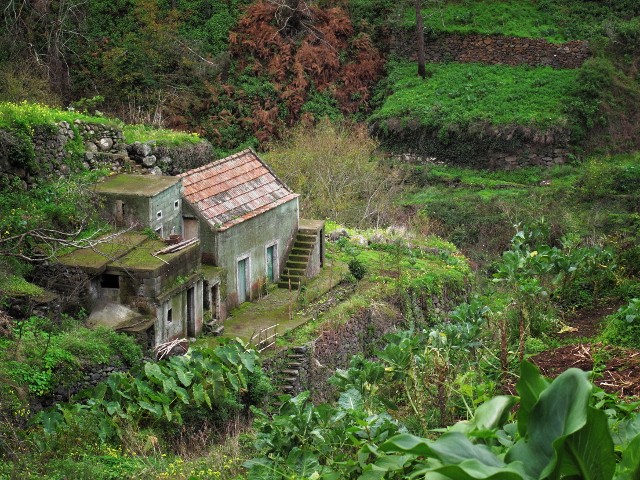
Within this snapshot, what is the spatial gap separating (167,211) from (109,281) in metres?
2.87

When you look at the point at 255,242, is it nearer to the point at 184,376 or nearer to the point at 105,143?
the point at 105,143

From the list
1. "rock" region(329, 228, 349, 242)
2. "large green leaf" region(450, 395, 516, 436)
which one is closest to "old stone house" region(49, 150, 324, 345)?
"rock" region(329, 228, 349, 242)

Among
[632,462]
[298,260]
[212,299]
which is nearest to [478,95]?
[298,260]

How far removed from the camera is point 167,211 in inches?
779

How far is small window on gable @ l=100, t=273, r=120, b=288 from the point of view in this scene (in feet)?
56.5

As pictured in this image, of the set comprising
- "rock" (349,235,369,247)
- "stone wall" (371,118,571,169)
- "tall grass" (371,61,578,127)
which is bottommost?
"stone wall" (371,118,571,169)

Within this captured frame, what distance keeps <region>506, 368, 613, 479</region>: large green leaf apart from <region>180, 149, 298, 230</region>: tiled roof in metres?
15.6

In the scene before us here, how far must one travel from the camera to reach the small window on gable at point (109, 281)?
17.2 meters

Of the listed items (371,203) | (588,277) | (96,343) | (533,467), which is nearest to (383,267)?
(371,203)

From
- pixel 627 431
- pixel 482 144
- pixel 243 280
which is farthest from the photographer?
pixel 482 144

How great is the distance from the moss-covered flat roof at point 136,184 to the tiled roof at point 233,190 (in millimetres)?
658

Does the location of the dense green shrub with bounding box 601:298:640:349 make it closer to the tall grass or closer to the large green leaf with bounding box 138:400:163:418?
the large green leaf with bounding box 138:400:163:418

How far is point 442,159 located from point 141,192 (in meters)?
20.4

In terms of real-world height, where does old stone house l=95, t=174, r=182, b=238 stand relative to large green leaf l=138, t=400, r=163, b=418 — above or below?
above
